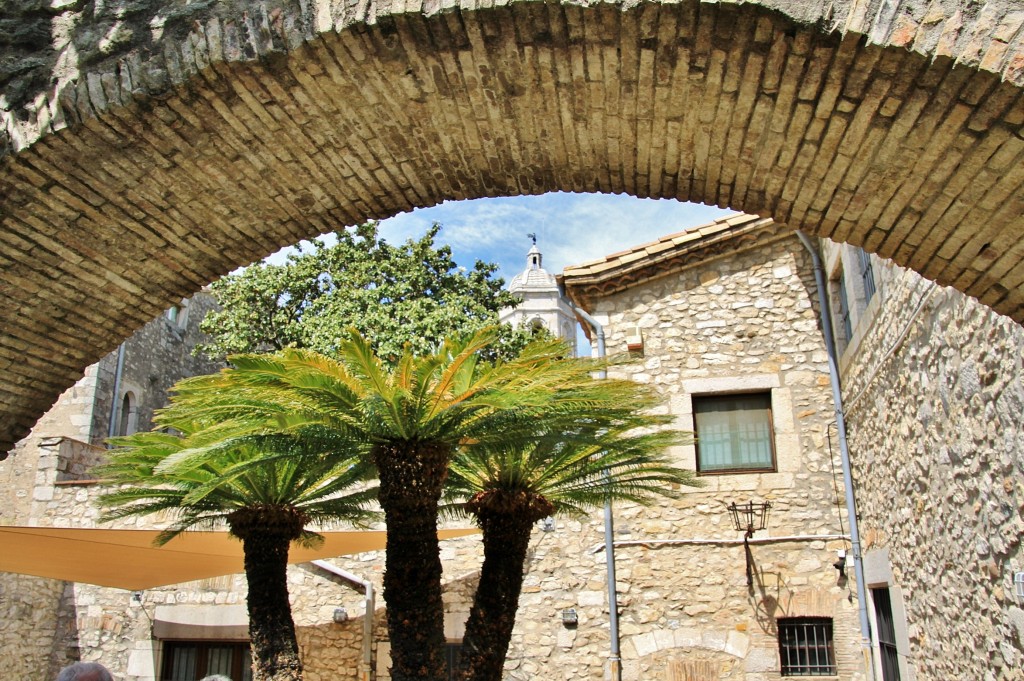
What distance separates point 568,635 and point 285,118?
755 cm

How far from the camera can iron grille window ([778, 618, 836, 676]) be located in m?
8.91

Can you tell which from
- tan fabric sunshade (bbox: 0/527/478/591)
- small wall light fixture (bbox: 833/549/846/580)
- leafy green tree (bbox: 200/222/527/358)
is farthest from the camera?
leafy green tree (bbox: 200/222/527/358)

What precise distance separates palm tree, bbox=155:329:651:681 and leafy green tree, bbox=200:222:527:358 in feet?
22.1

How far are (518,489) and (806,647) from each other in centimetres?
404

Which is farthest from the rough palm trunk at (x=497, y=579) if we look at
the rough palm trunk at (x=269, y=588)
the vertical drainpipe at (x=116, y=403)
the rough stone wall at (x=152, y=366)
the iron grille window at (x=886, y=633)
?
the vertical drainpipe at (x=116, y=403)

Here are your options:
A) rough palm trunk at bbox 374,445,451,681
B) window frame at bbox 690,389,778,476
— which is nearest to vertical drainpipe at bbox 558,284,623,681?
window frame at bbox 690,389,778,476

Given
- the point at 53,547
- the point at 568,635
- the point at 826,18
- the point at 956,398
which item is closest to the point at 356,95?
the point at 826,18

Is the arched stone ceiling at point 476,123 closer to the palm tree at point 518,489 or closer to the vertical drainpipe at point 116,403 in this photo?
the palm tree at point 518,489

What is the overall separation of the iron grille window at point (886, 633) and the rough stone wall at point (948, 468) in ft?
1.98

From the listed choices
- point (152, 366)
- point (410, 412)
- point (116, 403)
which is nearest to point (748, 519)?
point (410, 412)

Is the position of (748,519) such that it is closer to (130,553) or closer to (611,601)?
(611,601)

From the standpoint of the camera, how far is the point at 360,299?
45.3 feet

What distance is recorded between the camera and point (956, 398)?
17.9ft

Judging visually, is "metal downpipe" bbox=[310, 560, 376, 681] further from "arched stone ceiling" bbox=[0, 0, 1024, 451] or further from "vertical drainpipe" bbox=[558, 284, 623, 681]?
"arched stone ceiling" bbox=[0, 0, 1024, 451]
